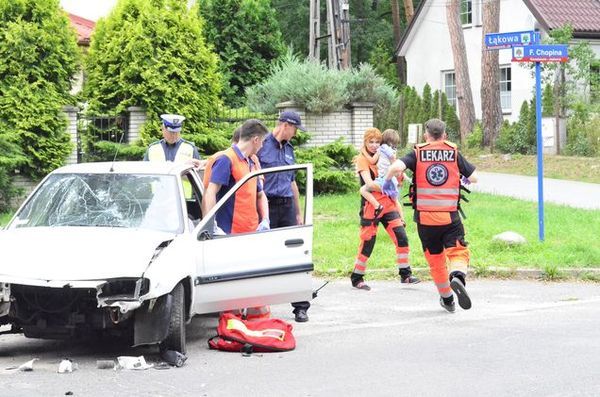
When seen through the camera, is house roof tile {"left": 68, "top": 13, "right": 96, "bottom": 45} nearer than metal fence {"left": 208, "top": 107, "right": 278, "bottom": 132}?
No

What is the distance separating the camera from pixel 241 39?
24469mm

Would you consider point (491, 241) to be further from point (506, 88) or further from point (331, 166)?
point (506, 88)

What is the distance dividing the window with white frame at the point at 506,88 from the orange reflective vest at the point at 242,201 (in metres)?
31.9

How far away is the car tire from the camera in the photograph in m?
8.07

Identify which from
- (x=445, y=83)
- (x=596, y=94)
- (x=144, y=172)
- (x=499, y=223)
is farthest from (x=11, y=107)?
(x=445, y=83)

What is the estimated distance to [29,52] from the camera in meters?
18.5

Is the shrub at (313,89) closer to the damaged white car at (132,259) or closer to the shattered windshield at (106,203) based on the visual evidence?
the damaged white car at (132,259)

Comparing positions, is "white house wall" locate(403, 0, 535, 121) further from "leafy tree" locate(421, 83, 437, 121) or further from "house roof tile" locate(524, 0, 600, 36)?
"leafy tree" locate(421, 83, 437, 121)

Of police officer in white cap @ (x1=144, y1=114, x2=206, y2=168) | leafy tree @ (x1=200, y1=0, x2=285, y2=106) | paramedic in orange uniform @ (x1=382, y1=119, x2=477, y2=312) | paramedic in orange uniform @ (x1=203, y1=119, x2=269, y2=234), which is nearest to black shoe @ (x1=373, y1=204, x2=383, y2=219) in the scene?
paramedic in orange uniform @ (x1=382, y1=119, x2=477, y2=312)

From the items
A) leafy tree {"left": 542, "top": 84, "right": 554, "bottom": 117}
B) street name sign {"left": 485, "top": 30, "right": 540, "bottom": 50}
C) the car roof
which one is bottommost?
the car roof

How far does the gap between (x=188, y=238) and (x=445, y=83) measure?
123 ft

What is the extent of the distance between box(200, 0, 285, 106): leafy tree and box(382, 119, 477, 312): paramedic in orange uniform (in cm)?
1410

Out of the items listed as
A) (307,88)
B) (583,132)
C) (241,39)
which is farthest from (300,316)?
(583,132)

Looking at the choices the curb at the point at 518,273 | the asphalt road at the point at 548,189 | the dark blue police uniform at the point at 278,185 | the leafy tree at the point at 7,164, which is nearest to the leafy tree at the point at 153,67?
the leafy tree at the point at 7,164
